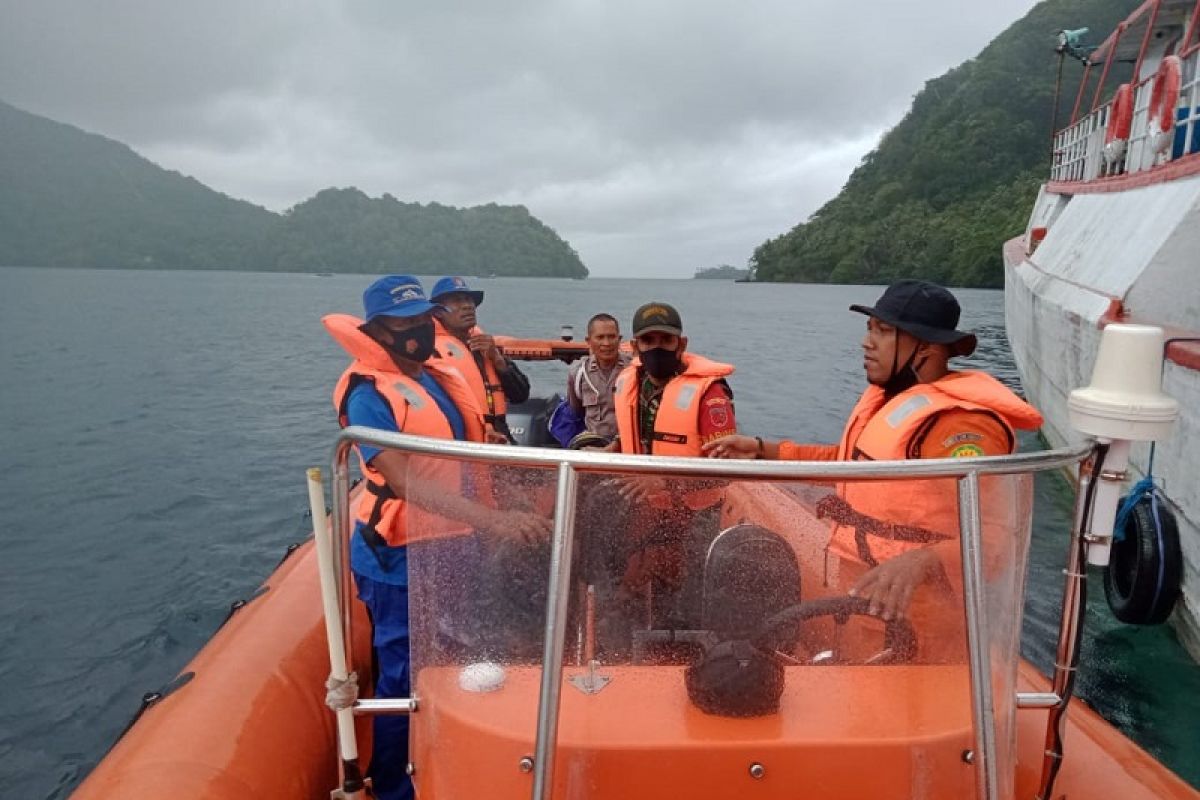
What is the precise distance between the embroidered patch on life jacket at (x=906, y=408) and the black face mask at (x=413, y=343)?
157 centimetres

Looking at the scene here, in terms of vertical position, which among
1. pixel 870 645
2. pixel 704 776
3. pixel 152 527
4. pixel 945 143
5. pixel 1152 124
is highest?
pixel 945 143

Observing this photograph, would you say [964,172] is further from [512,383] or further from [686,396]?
[686,396]

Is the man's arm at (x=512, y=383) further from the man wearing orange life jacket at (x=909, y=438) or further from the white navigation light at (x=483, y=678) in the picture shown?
the white navigation light at (x=483, y=678)

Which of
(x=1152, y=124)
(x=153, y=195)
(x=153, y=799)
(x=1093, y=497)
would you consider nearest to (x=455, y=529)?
(x=1093, y=497)

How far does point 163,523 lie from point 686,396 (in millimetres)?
7177

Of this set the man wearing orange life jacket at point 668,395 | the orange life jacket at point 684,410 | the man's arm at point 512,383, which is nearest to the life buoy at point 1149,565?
the man wearing orange life jacket at point 668,395

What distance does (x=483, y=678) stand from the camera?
158 cm

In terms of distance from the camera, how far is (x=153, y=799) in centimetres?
220

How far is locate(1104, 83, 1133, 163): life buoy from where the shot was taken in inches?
438

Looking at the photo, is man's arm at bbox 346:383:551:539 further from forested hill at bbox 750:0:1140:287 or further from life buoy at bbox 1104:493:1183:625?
forested hill at bbox 750:0:1140:287

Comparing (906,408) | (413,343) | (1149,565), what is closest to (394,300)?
(413,343)

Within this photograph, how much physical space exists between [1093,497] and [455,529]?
1.22 m

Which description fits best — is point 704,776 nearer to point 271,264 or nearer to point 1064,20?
point 1064,20

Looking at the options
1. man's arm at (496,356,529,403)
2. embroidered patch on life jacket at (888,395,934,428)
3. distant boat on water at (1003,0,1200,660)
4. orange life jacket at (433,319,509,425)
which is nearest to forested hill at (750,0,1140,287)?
distant boat on water at (1003,0,1200,660)
